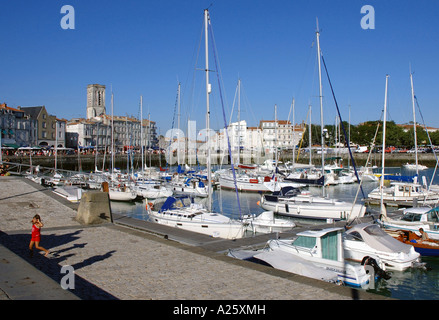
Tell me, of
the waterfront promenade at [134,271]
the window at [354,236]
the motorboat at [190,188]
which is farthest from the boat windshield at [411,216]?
the motorboat at [190,188]

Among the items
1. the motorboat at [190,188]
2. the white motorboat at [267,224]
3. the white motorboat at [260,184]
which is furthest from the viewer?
the white motorboat at [260,184]

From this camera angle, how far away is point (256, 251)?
15.1m

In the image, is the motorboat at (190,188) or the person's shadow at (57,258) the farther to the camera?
the motorboat at (190,188)

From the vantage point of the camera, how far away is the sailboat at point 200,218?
20.5 m

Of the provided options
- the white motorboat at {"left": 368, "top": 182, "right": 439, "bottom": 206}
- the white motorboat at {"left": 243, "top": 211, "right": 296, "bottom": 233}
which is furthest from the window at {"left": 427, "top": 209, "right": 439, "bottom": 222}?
the white motorboat at {"left": 368, "top": 182, "right": 439, "bottom": 206}

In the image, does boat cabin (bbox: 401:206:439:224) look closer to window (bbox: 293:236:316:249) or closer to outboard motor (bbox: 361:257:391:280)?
outboard motor (bbox: 361:257:391:280)

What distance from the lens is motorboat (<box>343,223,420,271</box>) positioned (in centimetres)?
1540

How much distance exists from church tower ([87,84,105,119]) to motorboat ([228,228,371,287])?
15866cm

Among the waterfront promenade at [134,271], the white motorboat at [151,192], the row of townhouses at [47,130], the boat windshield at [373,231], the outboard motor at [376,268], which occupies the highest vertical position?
the row of townhouses at [47,130]

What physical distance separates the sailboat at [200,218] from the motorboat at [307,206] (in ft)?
29.3

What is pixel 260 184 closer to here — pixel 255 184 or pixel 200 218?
pixel 255 184

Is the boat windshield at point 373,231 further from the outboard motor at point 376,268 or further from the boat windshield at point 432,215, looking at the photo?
the boat windshield at point 432,215
